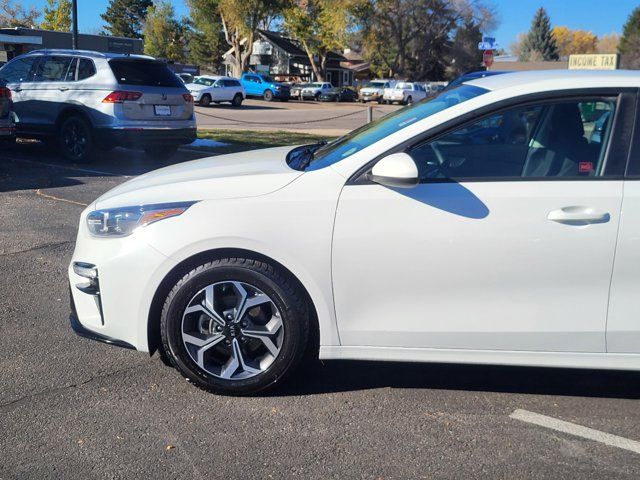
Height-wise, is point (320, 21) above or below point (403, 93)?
above

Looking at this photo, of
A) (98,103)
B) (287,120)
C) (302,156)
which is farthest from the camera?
(287,120)

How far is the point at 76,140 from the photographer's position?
11.5 meters

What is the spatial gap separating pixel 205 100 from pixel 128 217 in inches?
1386

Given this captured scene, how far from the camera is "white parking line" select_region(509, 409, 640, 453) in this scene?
3408 millimetres

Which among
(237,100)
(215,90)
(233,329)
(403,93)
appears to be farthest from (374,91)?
(233,329)

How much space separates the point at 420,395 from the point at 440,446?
1.82 ft

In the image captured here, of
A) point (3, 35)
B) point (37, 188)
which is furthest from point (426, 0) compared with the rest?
point (37, 188)

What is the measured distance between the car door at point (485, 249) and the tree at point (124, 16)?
8965cm

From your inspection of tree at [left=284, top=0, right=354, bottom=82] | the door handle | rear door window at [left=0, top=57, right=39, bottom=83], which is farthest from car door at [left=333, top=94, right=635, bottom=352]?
tree at [left=284, top=0, right=354, bottom=82]

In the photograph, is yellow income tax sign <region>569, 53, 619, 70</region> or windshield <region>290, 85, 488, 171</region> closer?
windshield <region>290, 85, 488, 171</region>

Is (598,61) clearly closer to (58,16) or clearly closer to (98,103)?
(98,103)

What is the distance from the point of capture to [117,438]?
336cm

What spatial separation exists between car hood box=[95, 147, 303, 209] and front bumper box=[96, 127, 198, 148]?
23.4ft

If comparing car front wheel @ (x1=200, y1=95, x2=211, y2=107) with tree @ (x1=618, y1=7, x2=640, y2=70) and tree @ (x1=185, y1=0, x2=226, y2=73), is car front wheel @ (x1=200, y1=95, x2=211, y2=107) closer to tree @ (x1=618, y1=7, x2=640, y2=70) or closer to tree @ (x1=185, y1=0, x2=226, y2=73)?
tree @ (x1=185, y1=0, x2=226, y2=73)
